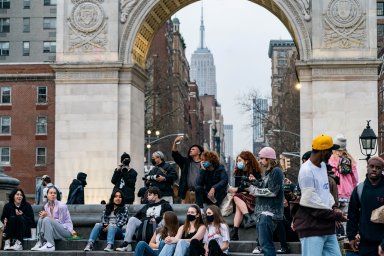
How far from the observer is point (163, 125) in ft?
282

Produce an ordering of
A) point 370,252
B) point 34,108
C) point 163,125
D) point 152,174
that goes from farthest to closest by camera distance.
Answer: point 163,125, point 34,108, point 152,174, point 370,252

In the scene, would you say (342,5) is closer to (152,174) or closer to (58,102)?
(58,102)

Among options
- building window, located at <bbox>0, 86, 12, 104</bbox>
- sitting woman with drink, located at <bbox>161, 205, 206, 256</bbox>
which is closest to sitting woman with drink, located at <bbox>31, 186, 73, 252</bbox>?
sitting woman with drink, located at <bbox>161, 205, 206, 256</bbox>

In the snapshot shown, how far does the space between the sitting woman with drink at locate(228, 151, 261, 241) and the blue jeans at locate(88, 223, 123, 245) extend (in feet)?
8.88

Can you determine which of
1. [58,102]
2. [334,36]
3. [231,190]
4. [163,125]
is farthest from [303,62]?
[163,125]

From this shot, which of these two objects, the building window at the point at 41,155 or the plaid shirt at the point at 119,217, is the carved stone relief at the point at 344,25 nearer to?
the plaid shirt at the point at 119,217

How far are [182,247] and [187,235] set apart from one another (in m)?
0.49

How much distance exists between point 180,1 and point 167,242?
24122mm

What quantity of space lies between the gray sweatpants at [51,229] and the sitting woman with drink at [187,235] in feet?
12.5

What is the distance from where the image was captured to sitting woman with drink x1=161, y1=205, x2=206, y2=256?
1727cm

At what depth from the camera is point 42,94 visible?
71250 millimetres

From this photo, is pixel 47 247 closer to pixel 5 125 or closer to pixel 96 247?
pixel 96 247

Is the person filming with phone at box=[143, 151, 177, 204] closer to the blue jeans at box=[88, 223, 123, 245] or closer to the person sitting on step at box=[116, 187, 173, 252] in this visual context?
the person sitting on step at box=[116, 187, 173, 252]

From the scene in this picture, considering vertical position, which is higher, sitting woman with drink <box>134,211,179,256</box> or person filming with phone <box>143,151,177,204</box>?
person filming with phone <box>143,151,177,204</box>
